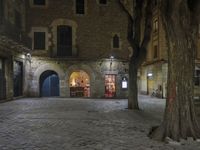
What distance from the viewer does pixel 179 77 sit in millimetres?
8930

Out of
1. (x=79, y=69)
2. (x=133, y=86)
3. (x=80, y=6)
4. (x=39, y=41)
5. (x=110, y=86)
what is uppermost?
(x=80, y=6)

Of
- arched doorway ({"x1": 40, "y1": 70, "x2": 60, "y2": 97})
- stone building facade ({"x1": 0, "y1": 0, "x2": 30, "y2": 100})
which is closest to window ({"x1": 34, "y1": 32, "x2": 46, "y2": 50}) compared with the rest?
stone building facade ({"x1": 0, "y1": 0, "x2": 30, "y2": 100})

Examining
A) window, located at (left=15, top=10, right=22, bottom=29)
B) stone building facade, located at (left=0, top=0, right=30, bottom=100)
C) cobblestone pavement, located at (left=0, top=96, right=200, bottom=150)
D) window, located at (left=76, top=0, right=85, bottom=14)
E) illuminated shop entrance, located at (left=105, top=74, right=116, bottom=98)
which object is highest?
window, located at (left=76, top=0, right=85, bottom=14)

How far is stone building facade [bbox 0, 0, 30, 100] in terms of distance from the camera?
2070cm

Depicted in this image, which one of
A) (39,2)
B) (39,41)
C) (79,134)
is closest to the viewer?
(79,134)

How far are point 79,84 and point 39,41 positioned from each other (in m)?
6.14

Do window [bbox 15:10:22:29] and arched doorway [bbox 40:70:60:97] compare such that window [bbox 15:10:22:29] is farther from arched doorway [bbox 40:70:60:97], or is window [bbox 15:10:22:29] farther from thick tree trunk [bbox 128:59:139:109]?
thick tree trunk [bbox 128:59:139:109]

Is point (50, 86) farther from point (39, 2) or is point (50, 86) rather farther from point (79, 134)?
point (79, 134)

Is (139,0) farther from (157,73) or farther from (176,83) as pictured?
(157,73)

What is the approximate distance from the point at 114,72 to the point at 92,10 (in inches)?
254

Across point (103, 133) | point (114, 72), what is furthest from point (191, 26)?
point (114, 72)

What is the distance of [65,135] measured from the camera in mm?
9289

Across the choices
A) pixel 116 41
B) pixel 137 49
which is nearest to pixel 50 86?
pixel 116 41

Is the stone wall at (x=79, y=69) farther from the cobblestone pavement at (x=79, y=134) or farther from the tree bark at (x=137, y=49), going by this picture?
the cobblestone pavement at (x=79, y=134)
